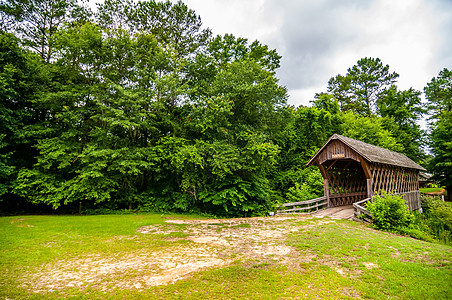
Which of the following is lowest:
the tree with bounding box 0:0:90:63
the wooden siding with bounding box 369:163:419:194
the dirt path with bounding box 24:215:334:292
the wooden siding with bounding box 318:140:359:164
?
the dirt path with bounding box 24:215:334:292

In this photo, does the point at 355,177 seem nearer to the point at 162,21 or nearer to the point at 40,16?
the point at 162,21

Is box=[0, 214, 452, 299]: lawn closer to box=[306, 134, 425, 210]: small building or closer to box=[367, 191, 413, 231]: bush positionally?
box=[367, 191, 413, 231]: bush

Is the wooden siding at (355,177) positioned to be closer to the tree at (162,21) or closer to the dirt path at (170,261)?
the dirt path at (170,261)

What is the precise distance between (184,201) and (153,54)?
12905 millimetres

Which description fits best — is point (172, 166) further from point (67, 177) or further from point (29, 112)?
point (29, 112)

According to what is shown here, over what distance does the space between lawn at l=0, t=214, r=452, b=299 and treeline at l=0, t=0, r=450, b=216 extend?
21.4ft

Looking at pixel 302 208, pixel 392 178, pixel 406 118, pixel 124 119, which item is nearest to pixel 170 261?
pixel 302 208

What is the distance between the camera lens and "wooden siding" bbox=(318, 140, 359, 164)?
43.5 feet

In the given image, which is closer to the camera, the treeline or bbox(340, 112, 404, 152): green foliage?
the treeline

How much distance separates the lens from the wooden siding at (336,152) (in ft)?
43.5

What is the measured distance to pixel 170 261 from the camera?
6.27 meters

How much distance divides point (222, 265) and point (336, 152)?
1110 cm

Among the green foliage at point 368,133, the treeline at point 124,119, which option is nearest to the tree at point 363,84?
the green foliage at point 368,133

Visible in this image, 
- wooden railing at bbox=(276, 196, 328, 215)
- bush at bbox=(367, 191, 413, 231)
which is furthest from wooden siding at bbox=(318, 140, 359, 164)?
bush at bbox=(367, 191, 413, 231)
